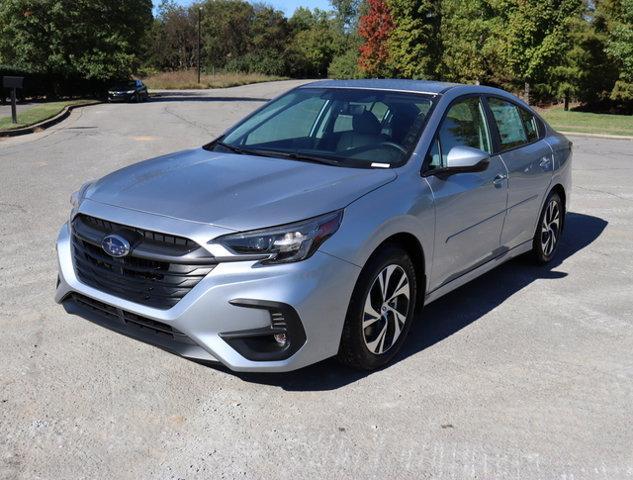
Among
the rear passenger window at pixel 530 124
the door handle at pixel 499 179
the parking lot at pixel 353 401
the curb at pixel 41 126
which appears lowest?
the curb at pixel 41 126

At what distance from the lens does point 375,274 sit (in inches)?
148

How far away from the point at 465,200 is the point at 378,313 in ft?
3.80

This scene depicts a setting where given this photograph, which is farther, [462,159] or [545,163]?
[545,163]

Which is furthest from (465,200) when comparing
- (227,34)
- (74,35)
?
(227,34)

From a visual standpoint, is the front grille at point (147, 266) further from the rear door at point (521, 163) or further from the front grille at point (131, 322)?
the rear door at point (521, 163)

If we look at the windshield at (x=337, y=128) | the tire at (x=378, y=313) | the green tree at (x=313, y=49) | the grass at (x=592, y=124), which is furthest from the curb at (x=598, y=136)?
the green tree at (x=313, y=49)

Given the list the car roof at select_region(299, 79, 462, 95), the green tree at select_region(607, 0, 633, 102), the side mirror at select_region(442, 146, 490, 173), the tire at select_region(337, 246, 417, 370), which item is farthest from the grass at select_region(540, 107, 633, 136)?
the tire at select_region(337, 246, 417, 370)

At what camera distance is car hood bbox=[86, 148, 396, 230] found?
11.5 ft

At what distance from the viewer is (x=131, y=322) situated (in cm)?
361

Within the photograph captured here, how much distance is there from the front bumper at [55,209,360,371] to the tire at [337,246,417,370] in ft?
0.44

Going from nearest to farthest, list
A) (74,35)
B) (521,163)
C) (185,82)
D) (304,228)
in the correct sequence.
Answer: (304,228)
(521,163)
(74,35)
(185,82)

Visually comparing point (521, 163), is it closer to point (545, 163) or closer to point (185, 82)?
point (545, 163)

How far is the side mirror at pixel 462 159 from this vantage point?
431cm

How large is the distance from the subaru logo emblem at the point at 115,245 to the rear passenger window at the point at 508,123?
10.2 ft
